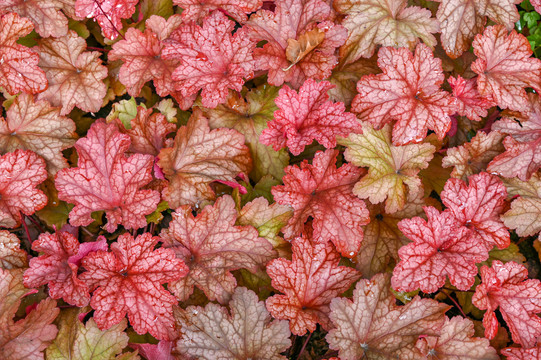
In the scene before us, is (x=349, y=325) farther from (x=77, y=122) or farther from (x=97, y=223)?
(x=77, y=122)

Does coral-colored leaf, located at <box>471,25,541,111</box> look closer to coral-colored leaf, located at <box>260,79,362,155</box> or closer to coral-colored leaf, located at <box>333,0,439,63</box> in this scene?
coral-colored leaf, located at <box>333,0,439,63</box>

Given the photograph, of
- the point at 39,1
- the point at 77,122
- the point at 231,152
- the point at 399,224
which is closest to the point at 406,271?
the point at 399,224

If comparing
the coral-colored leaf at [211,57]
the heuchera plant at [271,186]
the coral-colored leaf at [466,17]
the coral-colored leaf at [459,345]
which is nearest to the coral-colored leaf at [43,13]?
the heuchera plant at [271,186]

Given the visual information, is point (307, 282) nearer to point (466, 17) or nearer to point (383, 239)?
point (383, 239)

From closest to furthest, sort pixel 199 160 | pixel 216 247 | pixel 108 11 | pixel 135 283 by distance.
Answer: pixel 135 283, pixel 216 247, pixel 199 160, pixel 108 11

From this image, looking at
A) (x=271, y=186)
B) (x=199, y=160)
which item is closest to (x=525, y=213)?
(x=271, y=186)

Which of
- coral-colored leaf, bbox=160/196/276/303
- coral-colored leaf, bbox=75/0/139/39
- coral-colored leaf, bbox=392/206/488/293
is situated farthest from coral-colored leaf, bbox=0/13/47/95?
coral-colored leaf, bbox=392/206/488/293
